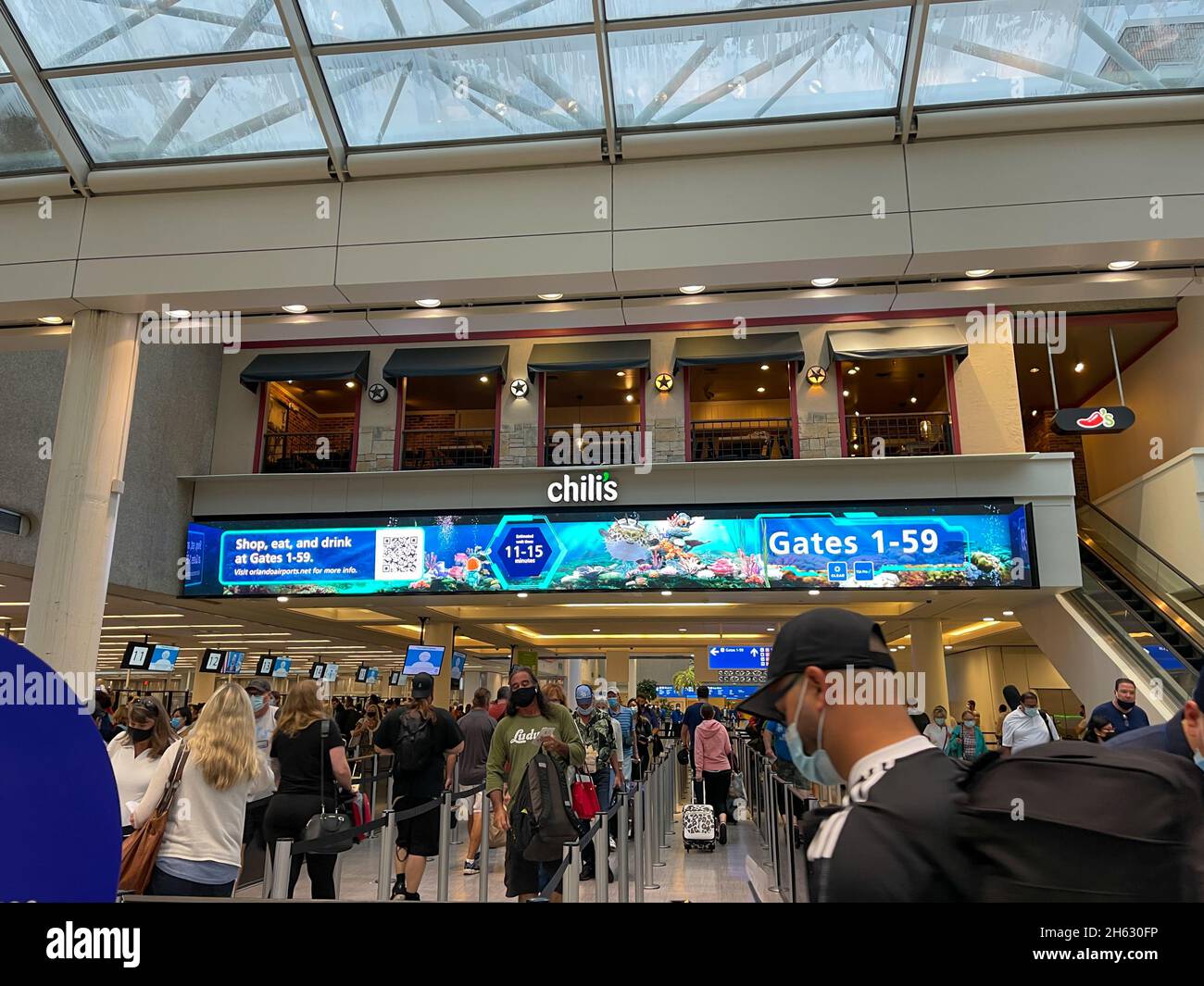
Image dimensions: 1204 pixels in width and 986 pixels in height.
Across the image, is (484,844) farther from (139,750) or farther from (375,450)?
(375,450)

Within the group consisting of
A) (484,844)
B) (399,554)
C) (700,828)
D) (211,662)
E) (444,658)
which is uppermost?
(399,554)

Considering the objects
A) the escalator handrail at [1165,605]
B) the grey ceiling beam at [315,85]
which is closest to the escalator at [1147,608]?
the escalator handrail at [1165,605]

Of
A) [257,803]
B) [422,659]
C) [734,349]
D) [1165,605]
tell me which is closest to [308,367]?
[422,659]

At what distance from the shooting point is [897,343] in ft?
47.1

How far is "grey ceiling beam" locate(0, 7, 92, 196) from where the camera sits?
5914mm

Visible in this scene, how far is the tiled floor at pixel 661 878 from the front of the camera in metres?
7.28

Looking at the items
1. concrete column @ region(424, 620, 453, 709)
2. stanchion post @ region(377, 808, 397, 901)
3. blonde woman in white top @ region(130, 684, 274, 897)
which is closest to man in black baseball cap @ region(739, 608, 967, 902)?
blonde woman in white top @ region(130, 684, 274, 897)

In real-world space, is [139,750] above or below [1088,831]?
below

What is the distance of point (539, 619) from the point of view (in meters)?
20.4

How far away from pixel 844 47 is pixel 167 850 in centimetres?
656

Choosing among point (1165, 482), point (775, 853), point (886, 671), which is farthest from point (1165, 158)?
point (1165, 482)

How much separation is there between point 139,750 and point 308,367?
12325 millimetres

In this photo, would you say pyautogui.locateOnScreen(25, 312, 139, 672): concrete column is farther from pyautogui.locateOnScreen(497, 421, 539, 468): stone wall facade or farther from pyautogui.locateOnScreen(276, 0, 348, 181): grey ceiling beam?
pyautogui.locateOnScreen(497, 421, 539, 468): stone wall facade
